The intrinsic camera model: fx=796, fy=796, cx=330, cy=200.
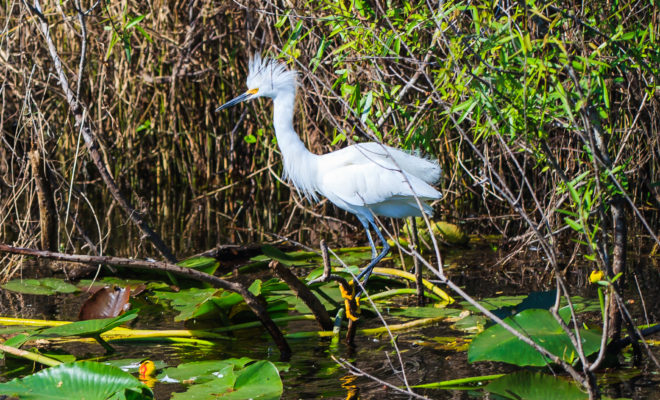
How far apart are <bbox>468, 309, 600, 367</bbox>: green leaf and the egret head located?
216 centimetres

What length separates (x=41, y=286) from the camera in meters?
4.30

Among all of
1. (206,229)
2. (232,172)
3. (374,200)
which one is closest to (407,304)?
(374,200)

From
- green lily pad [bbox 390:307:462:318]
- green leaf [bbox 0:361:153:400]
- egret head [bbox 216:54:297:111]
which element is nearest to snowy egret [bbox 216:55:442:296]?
egret head [bbox 216:54:297:111]

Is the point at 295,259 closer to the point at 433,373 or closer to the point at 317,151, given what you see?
the point at 317,151

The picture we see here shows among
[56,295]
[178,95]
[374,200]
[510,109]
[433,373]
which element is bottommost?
[433,373]

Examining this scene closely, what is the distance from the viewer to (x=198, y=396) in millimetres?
2545

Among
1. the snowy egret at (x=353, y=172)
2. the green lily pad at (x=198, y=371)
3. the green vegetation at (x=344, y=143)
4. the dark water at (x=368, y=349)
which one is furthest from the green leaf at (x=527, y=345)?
the snowy egret at (x=353, y=172)

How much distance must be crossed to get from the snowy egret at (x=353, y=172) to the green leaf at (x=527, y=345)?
123cm

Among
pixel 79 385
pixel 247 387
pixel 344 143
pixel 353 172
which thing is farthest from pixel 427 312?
pixel 344 143

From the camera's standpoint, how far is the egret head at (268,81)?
4430mm

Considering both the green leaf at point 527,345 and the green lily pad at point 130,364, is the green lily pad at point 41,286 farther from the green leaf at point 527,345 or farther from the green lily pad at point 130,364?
the green leaf at point 527,345

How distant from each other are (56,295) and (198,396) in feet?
7.25

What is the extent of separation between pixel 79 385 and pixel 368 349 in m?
1.31

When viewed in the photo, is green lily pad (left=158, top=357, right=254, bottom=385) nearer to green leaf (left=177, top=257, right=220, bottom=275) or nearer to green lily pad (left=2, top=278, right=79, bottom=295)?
green leaf (left=177, top=257, right=220, bottom=275)
